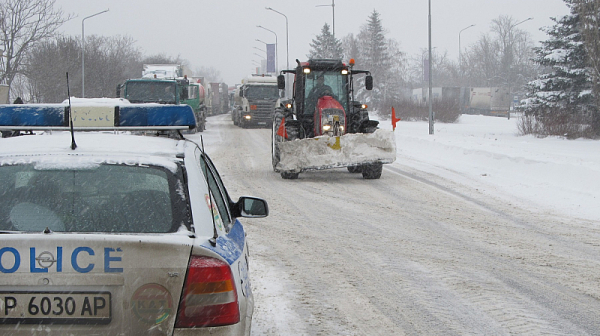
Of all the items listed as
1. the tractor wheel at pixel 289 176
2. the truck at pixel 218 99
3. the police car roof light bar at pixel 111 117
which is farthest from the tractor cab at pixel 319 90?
the truck at pixel 218 99

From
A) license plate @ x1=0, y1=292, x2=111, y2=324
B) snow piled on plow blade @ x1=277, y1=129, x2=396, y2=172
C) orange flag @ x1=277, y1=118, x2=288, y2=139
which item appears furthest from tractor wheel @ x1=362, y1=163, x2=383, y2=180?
license plate @ x1=0, y1=292, x2=111, y2=324

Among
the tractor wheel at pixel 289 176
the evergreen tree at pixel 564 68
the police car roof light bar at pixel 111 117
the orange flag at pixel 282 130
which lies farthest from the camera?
the evergreen tree at pixel 564 68

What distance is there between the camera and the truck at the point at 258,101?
3778 centimetres

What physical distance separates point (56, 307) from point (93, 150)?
0.87 meters

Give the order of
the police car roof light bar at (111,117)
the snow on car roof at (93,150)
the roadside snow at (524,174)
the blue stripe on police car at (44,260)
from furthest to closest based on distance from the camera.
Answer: the roadside snow at (524,174) → the police car roof light bar at (111,117) → the snow on car roof at (93,150) → the blue stripe on police car at (44,260)

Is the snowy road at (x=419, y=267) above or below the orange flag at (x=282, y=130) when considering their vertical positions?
below

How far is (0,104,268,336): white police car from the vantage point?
2.54 meters

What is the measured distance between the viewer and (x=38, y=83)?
120 ft

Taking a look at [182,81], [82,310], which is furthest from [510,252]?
[182,81]

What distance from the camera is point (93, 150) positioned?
3160mm

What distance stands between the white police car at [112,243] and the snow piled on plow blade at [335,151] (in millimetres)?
10129

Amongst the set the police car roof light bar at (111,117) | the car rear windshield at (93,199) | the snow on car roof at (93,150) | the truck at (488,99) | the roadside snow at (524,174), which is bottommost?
the roadside snow at (524,174)

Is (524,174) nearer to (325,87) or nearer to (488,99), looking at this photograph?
(325,87)

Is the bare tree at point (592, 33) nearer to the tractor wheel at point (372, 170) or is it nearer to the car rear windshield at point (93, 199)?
the tractor wheel at point (372, 170)
